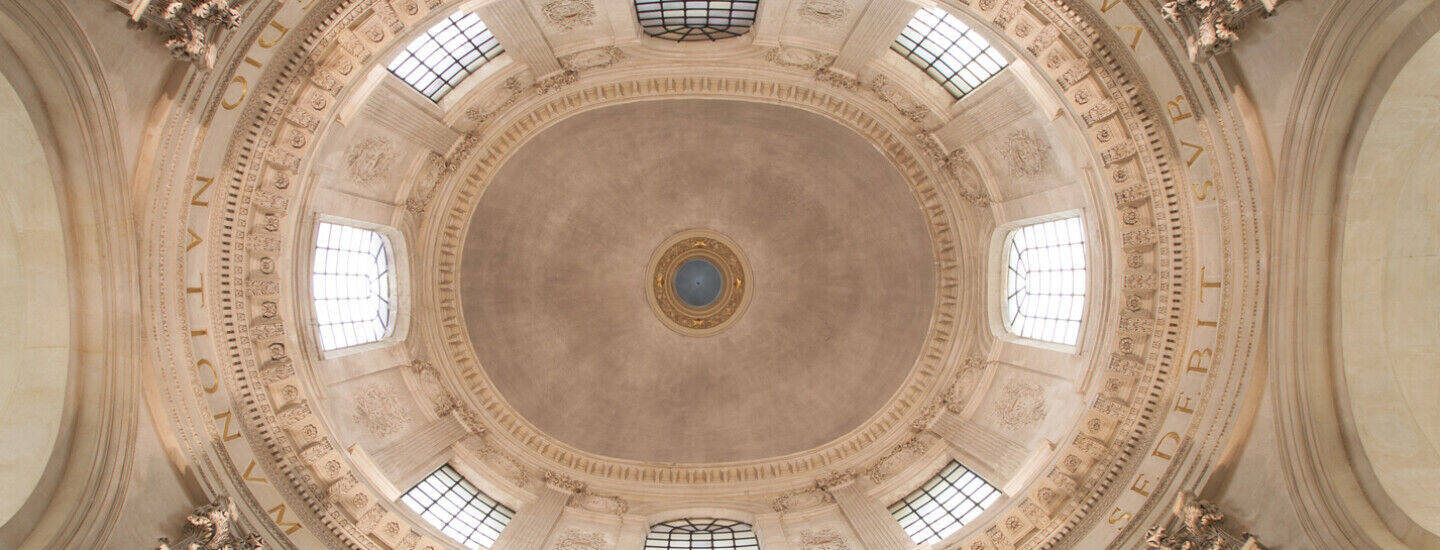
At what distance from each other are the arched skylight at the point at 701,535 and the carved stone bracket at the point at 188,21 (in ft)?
56.5

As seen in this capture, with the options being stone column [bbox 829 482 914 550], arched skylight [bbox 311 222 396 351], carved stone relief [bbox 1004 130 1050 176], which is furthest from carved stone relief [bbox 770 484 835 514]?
arched skylight [bbox 311 222 396 351]

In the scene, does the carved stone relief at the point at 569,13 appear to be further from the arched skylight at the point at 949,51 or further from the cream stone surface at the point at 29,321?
the cream stone surface at the point at 29,321

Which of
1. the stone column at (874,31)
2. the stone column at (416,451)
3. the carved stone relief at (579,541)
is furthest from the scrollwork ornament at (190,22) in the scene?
the carved stone relief at (579,541)

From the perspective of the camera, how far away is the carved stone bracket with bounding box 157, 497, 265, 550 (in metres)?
15.0

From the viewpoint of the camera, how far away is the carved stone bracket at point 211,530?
1495 cm

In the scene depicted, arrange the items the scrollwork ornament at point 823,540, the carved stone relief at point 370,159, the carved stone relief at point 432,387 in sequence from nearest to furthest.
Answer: the carved stone relief at point 370,159, the scrollwork ornament at point 823,540, the carved stone relief at point 432,387

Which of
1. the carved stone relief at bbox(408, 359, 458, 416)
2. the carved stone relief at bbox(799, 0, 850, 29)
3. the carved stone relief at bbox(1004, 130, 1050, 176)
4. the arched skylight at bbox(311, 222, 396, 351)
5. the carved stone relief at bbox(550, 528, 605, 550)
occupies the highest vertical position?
the carved stone relief at bbox(799, 0, 850, 29)

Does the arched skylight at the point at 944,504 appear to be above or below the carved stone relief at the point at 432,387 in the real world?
below

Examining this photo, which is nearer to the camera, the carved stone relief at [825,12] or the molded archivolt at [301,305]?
the molded archivolt at [301,305]

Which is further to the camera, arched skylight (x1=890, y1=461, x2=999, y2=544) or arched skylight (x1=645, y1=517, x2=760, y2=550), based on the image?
arched skylight (x1=645, y1=517, x2=760, y2=550)

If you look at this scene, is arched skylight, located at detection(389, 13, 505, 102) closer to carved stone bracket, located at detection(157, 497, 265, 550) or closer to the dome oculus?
the dome oculus

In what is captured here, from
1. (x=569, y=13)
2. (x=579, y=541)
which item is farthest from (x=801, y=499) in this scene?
(x=569, y=13)

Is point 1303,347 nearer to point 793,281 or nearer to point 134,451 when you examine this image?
point 793,281

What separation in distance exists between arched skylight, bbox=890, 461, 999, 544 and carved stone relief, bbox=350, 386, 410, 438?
1492cm
